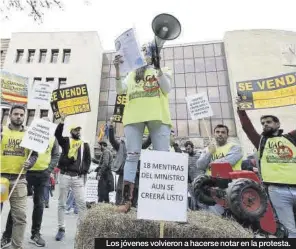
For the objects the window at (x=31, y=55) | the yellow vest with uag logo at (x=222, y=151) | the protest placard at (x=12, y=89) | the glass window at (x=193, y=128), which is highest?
the window at (x=31, y=55)

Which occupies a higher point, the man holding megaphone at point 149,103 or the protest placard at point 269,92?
the protest placard at point 269,92

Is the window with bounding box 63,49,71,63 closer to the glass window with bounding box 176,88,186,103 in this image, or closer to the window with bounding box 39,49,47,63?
the window with bounding box 39,49,47,63

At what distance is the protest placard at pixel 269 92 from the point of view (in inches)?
211

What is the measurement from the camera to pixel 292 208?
3.72 metres

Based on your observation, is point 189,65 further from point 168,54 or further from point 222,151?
point 222,151

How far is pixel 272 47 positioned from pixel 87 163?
90.6ft

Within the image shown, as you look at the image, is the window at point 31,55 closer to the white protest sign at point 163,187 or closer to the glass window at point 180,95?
the glass window at point 180,95

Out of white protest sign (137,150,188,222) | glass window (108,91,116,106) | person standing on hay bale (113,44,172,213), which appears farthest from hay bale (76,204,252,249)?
glass window (108,91,116,106)

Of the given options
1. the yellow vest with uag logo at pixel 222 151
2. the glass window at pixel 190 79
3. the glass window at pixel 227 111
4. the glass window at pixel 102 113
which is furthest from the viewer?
the glass window at pixel 102 113

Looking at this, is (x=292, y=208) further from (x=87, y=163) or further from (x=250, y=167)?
(x=87, y=163)

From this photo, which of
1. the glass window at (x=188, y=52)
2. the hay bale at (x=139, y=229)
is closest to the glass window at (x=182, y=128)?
the glass window at (x=188, y=52)

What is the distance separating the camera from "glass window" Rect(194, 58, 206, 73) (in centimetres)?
2962

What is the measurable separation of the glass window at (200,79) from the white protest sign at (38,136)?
25705 millimetres

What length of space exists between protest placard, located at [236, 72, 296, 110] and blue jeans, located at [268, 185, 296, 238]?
186 centimetres
